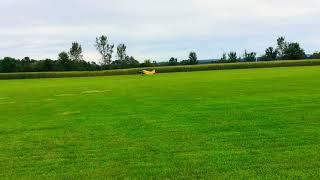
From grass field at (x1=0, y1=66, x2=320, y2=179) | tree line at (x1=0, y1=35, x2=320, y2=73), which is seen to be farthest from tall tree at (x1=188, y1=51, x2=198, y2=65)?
grass field at (x1=0, y1=66, x2=320, y2=179)

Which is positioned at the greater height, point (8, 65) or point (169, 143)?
point (169, 143)

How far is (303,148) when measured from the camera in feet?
35.8

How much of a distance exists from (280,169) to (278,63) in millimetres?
84169

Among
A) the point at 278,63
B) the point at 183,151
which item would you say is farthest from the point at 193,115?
the point at 278,63

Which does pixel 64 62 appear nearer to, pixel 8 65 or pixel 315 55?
pixel 8 65

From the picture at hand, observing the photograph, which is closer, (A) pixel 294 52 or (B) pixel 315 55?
(B) pixel 315 55

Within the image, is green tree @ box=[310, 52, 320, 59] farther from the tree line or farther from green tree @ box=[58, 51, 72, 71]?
green tree @ box=[58, 51, 72, 71]

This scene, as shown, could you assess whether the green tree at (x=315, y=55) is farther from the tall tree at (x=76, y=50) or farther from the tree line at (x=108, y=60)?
the tall tree at (x=76, y=50)

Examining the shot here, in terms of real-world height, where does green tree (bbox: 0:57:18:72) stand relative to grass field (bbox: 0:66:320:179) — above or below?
below

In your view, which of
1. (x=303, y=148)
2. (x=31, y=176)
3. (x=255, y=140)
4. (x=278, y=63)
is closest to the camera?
(x=31, y=176)

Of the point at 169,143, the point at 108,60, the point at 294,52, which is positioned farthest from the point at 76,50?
the point at 169,143

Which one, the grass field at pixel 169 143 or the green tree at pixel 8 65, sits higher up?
the grass field at pixel 169 143

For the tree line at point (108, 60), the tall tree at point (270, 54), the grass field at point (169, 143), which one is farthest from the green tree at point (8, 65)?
the grass field at point (169, 143)

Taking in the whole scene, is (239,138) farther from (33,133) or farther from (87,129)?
(33,133)
